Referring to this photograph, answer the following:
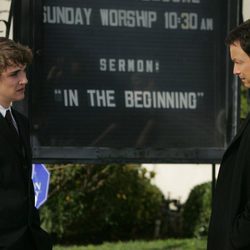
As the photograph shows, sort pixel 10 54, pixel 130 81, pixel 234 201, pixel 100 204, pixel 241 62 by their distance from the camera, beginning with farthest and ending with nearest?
pixel 100 204 < pixel 130 81 < pixel 10 54 < pixel 241 62 < pixel 234 201

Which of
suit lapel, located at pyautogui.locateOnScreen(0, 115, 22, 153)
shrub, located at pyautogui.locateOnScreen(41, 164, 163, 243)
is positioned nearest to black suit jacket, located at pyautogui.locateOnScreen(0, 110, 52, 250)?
suit lapel, located at pyautogui.locateOnScreen(0, 115, 22, 153)

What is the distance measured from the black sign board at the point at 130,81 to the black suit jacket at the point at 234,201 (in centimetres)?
159

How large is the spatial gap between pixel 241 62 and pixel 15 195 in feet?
3.78

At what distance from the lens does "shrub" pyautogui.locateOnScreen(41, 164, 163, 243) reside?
9742 millimetres

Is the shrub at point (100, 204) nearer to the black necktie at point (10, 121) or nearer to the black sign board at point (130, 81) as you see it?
the black sign board at point (130, 81)

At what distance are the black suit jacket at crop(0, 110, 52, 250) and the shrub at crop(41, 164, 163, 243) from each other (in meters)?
5.82

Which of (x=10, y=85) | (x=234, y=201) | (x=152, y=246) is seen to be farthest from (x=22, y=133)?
(x=152, y=246)

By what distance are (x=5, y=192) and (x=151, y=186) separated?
746 cm

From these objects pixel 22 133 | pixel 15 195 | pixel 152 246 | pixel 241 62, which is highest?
pixel 241 62

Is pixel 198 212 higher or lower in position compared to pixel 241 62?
lower

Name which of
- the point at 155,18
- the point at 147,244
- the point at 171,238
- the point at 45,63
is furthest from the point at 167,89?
the point at 171,238

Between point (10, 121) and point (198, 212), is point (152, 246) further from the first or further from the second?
point (10, 121)

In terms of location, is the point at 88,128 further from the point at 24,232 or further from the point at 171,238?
the point at 171,238

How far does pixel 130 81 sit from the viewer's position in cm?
499
